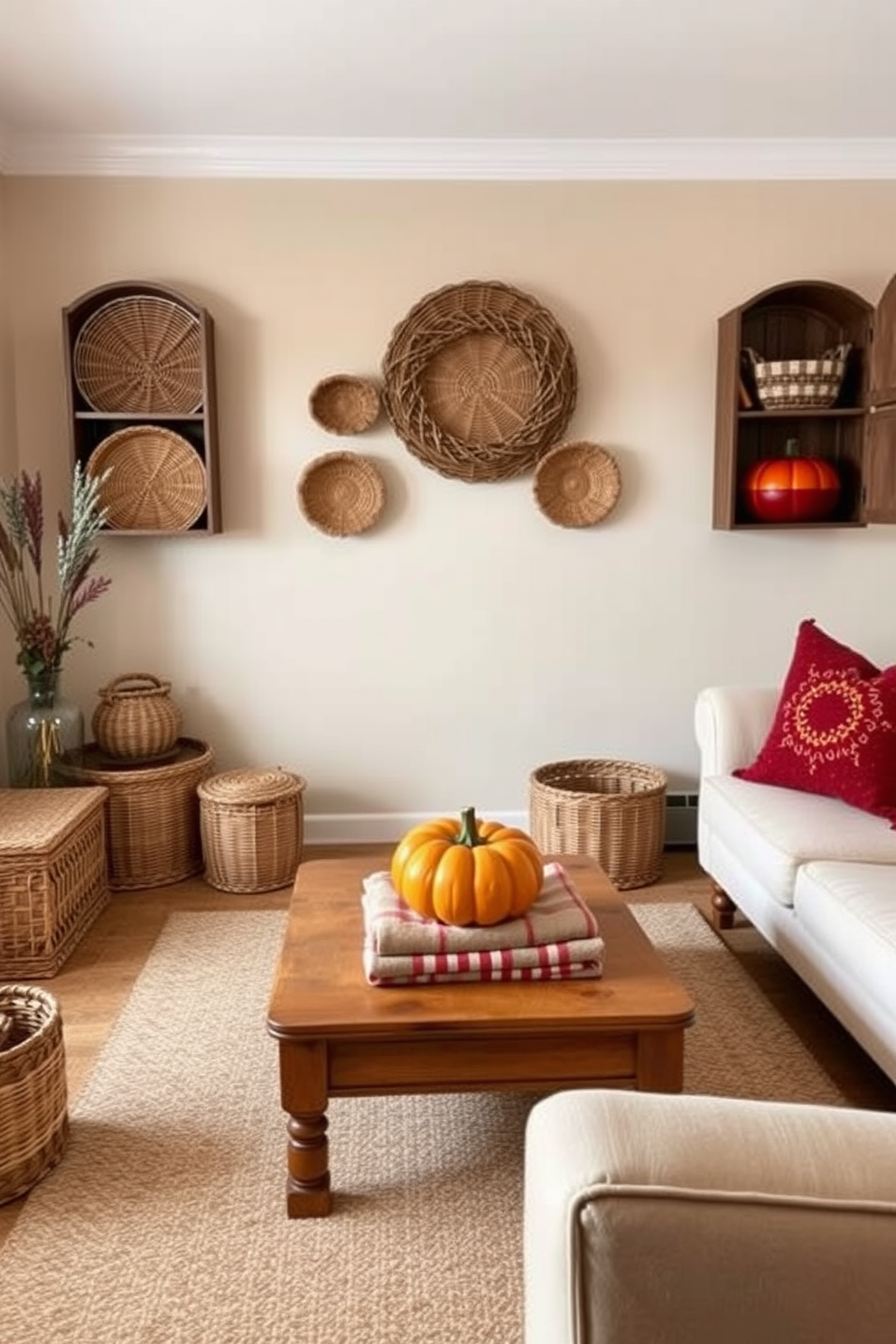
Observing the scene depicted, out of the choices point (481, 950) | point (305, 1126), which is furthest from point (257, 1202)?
point (481, 950)

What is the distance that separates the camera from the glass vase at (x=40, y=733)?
3574mm

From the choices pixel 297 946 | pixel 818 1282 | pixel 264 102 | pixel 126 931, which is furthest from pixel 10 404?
pixel 818 1282

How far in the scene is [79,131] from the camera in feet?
12.0

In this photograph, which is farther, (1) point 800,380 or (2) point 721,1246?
(1) point 800,380

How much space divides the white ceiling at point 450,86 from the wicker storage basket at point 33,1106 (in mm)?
2427

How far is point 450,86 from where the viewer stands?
3258mm

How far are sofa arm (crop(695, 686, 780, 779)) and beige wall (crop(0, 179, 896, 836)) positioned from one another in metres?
0.77

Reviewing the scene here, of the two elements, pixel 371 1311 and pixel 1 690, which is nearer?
pixel 371 1311

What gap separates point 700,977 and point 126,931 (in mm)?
1696

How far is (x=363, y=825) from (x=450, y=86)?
2.49 metres

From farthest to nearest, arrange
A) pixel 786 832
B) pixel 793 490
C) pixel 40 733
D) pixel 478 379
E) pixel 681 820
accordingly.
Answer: pixel 681 820 < pixel 478 379 < pixel 793 490 < pixel 40 733 < pixel 786 832

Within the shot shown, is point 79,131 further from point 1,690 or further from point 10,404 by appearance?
point 1,690

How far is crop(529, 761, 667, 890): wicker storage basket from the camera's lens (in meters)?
3.60

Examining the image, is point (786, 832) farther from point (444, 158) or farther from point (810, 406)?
point (444, 158)
